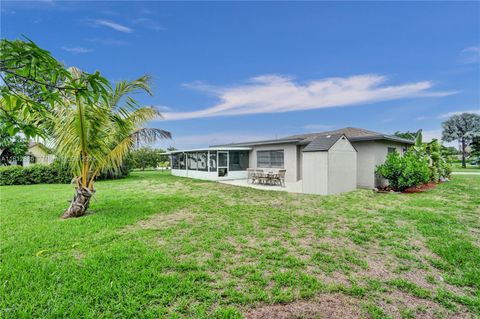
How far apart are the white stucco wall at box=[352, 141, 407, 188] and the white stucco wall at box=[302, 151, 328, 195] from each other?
3.70 metres

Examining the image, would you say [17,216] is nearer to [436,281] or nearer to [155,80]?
[155,80]

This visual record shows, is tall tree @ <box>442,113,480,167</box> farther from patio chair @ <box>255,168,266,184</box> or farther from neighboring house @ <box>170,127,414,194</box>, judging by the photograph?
patio chair @ <box>255,168,266,184</box>

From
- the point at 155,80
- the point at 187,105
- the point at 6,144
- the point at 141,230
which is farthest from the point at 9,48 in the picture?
the point at 6,144

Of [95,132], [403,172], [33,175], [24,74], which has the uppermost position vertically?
[95,132]

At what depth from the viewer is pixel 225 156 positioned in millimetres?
18203

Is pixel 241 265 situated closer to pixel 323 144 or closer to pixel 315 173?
pixel 315 173

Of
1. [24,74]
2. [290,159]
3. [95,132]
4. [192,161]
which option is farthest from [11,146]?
[24,74]

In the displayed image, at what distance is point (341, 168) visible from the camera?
10.9 meters

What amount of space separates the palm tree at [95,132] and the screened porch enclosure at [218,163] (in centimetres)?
1036

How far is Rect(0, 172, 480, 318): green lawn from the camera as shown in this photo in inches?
105

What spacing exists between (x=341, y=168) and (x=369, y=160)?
2573mm

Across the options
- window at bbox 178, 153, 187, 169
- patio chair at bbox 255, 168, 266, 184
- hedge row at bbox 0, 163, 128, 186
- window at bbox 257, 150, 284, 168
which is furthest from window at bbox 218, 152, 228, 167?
hedge row at bbox 0, 163, 128, 186

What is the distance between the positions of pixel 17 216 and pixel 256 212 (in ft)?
23.0

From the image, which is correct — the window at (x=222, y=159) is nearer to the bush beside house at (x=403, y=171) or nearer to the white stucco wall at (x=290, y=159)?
the white stucco wall at (x=290, y=159)
